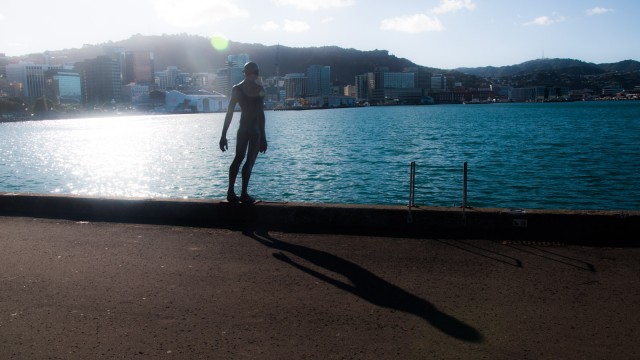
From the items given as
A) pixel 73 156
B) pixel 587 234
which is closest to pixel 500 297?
pixel 587 234

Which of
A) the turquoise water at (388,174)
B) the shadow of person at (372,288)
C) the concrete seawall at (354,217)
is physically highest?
the concrete seawall at (354,217)

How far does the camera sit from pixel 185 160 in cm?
4709

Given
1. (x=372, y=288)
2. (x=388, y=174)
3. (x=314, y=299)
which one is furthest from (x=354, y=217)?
(x=388, y=174)

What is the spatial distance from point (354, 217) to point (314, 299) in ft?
8.76

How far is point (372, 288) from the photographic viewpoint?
510cm

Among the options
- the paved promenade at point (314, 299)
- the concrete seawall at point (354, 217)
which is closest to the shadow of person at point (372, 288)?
the paved promenade at point (314, 299)

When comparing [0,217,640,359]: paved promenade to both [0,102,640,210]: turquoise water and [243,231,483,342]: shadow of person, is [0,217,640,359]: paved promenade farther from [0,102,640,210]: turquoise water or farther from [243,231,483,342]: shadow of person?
[0,102,640,210]: turquoise water

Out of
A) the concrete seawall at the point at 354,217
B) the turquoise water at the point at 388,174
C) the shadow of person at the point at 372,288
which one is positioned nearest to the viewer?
the shadow of person at the point at 372,288

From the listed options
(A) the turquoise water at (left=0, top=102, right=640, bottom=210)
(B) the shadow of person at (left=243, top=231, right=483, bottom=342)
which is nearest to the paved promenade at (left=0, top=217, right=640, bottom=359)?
(B) the shadow of person at (left=243, top=231, right=483, bottom=342)

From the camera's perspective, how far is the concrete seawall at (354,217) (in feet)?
22.0

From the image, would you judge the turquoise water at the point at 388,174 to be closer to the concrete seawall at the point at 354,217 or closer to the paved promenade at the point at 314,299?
the concrete seawall at the point at 354,217

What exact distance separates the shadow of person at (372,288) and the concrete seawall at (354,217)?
95 centimetres

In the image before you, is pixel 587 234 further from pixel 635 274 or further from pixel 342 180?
pixel 342 180

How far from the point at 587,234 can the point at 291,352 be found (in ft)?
14.1
